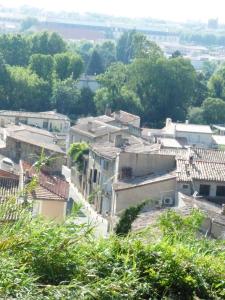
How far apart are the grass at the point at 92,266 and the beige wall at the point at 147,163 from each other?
2039cm

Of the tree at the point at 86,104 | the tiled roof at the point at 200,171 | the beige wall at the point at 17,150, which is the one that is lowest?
the tree at the point at 86,104

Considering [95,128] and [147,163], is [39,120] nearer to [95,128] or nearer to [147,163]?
[95,128]

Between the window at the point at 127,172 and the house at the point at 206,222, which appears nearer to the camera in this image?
the house at the point at 206,222

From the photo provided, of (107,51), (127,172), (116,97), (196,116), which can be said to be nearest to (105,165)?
(127,172)

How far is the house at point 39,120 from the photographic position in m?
46.9

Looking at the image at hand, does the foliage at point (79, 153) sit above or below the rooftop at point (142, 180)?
below

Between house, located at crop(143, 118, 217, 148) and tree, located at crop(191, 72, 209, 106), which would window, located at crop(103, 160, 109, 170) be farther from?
tree, located at crop(191, 72, 209, 106)

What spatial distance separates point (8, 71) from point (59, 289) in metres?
57.0

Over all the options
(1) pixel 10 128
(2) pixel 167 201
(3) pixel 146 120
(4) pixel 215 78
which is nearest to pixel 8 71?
(3) pixel 146 120

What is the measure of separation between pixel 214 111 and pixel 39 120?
1457cm

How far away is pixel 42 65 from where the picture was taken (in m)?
68.7

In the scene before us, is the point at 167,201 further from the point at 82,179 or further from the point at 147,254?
the point at 147,254

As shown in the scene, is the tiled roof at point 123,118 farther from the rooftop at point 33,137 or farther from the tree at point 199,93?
the tree at point 199,93

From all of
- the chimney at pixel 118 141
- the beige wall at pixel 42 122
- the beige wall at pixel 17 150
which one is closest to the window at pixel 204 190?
the beige wall at pixel 17 150
